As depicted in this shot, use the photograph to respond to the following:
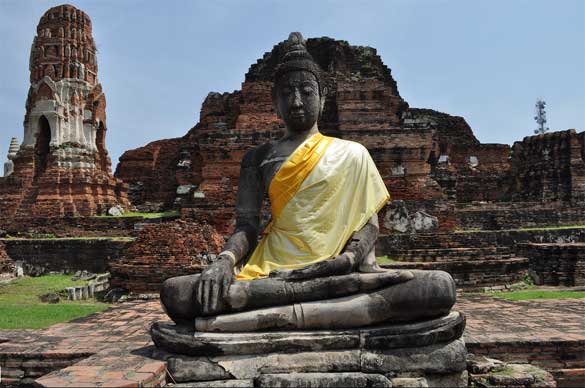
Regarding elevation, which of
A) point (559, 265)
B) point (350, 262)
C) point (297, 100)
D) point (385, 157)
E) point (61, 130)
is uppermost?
point (61, 130)

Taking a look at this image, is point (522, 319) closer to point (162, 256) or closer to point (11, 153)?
point (162, 256)

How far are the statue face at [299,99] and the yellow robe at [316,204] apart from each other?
242 millimetres

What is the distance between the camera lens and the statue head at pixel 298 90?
4.70 m

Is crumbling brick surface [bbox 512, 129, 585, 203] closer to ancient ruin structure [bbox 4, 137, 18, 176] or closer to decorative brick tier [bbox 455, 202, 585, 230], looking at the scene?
decorative brick tier [bbox 455, 202, 585, 230]

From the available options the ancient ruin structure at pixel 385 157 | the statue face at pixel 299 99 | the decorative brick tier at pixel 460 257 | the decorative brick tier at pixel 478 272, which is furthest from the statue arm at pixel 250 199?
the ancient ruin structure at pixel 385 157

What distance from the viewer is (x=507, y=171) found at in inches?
1080

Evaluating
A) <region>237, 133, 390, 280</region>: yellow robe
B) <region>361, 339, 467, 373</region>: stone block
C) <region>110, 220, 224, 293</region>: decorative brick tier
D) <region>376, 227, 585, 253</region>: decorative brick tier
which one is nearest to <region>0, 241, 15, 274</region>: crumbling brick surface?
<region>110, 220, 224, 293</region>: decorative brick tier

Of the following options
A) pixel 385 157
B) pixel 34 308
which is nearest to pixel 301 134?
pixel 34 308

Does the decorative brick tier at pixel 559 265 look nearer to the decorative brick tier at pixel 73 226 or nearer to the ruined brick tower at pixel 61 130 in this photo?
the decorative brick tier at pixel 73 226

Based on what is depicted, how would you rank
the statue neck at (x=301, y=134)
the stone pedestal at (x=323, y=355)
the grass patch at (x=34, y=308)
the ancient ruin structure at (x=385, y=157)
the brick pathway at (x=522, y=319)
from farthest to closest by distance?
the ancient ruin structure at (x=385, y=157), the grass patch at (x=34, y=308), the brick pathway at (x=522, y=319), the statue neck at (x=301, y=134), the stone pedestal at (x=323, y=355)

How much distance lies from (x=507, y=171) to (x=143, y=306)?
23.3 meters

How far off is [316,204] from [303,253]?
403 millimetres

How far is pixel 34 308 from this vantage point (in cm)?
828

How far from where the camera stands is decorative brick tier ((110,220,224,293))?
9.95m
